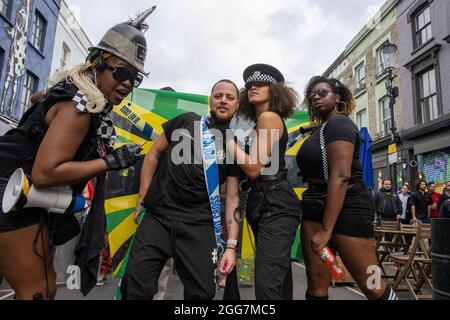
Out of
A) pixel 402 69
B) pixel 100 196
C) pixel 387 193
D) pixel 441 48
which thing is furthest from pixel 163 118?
pixel 402 69

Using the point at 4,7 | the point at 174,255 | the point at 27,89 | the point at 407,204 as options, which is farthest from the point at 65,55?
the point at 174,255

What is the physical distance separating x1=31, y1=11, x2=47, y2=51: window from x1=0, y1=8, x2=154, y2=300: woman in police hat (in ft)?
48.3

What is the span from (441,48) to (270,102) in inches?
563

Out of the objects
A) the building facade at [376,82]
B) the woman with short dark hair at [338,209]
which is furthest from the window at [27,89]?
the building facade at [376,82]

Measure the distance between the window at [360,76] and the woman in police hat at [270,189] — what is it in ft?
63.2

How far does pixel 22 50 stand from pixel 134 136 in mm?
11748

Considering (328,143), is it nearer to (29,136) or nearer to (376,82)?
(29,136)

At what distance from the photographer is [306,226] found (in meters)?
2.56

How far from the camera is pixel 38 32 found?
47.8 feet

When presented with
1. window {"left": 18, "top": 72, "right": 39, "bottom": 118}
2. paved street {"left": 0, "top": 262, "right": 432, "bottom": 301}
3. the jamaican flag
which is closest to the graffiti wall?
paved street {"left": 0, "top": 262, "right": 432, "bottom": 301}

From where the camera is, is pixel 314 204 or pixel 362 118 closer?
pixel 314 204

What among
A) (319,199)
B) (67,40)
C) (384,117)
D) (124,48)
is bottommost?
(319,199)

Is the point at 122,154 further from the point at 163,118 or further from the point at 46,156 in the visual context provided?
the point at 163,118

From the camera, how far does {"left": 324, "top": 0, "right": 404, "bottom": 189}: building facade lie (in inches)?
682
